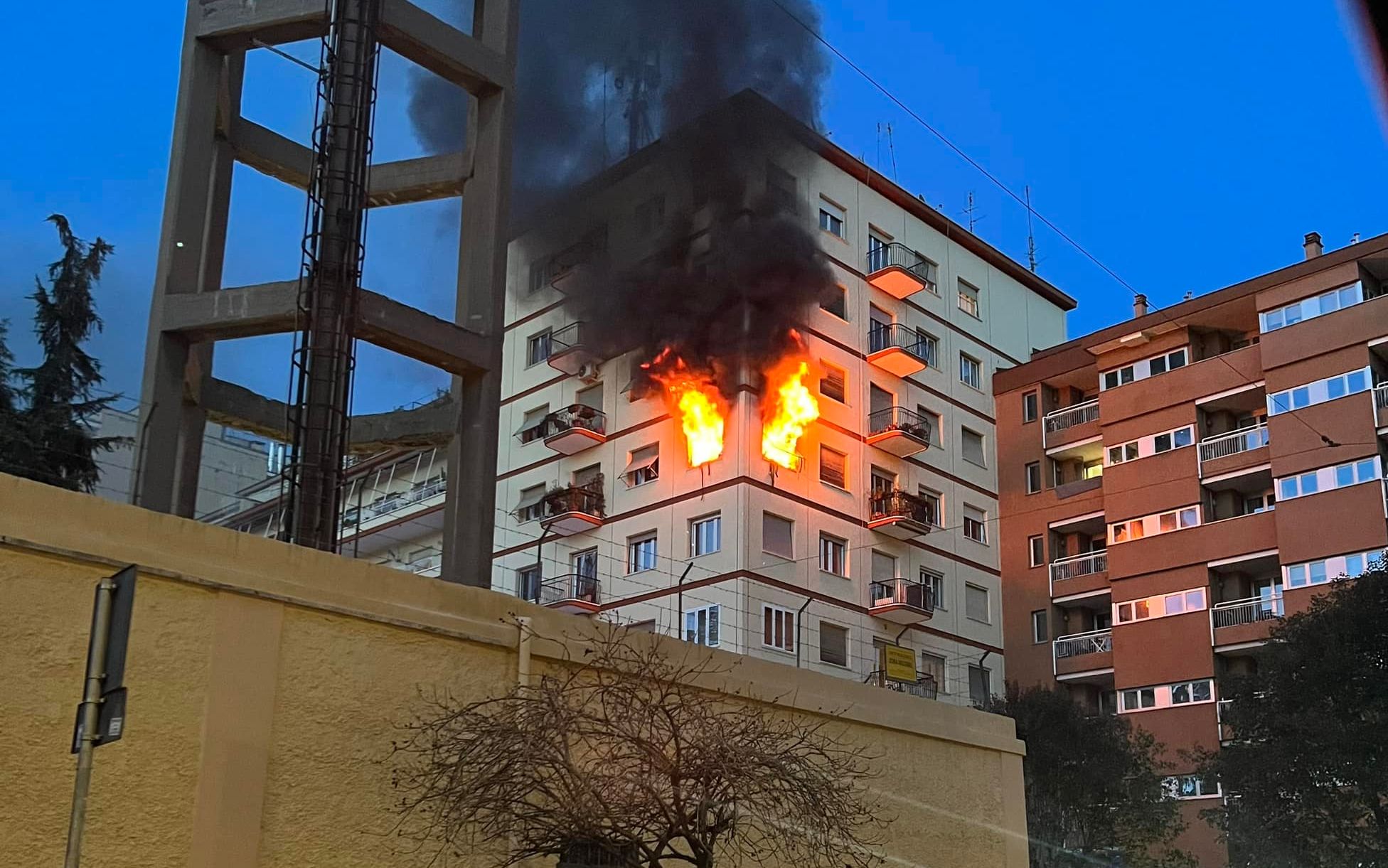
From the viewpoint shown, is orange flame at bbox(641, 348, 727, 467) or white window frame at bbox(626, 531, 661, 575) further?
white window frame at bbox(626, 531, 661, 575)

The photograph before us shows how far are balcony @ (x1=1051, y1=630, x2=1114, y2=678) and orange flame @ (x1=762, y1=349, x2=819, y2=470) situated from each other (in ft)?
49.4

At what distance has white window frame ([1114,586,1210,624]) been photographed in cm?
5116

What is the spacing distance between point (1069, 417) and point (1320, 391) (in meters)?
11.0

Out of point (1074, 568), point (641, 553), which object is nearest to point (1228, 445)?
point (1074, 568)

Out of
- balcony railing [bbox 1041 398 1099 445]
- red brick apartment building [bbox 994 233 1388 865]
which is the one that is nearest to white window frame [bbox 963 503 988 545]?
red brick apartment building [bbox 994 233 1388 865]

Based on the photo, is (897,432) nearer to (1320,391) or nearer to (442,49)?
(1320,391)

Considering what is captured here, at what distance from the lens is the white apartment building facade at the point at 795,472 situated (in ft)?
149

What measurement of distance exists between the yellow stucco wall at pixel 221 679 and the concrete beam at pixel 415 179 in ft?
37.6

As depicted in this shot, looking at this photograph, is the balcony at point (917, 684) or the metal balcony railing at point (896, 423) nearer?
the balcony at point (917, 684)

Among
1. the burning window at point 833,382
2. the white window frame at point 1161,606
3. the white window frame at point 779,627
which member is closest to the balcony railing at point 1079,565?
the white window frame at point 1161,606

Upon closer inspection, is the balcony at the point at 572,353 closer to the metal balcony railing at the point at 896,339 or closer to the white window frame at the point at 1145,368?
the metal balcony railing at the point at 896,339

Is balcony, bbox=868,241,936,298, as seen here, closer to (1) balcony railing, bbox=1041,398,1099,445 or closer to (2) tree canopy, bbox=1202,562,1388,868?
(1) balcony railing, bbox=1041,398,1099,445

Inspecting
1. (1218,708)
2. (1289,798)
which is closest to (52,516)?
(1289,798)

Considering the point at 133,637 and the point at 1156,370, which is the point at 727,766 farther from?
the point at 1156,370
